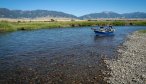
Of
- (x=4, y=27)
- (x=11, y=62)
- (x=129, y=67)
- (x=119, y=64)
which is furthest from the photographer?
(x=4, y=27)

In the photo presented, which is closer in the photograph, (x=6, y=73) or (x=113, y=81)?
(x=113, y=81)

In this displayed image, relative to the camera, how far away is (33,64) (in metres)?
24.7

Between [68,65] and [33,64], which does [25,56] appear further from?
[68,65]

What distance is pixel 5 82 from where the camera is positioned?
60.3 ft

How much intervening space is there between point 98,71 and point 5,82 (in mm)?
9398

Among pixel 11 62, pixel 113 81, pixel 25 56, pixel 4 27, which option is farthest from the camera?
pixel 4 27

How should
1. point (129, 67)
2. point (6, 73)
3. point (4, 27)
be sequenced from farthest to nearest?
point (4, 27) < point (129, 67) < point (6, 73)

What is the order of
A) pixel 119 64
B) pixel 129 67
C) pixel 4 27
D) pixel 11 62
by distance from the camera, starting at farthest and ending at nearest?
pixel 4 27, pixel 11 62, pixel 119 64, pixel 129 67

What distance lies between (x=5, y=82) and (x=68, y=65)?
8.06 m

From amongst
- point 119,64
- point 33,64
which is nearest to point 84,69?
point 119,64

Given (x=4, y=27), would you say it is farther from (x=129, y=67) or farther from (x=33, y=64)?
(x=129, y=67)

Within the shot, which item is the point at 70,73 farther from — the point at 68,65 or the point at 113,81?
the point at 113,81

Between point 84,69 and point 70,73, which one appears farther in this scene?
point 84,69

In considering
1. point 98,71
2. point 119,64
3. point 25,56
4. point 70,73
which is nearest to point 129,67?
point 119,64
